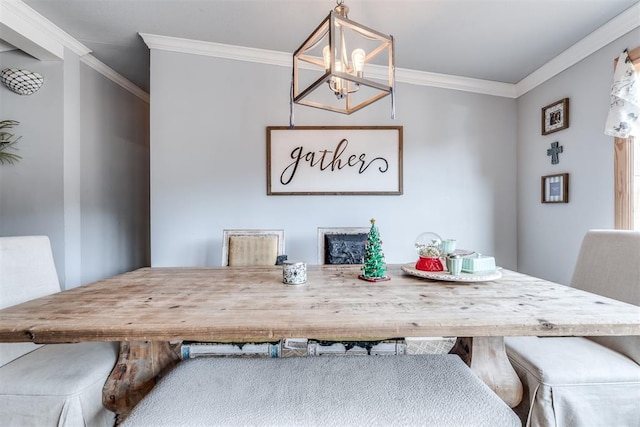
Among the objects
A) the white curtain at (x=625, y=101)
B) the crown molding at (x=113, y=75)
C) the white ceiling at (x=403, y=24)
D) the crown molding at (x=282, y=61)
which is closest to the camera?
the white curtain at (x=625, y=101)

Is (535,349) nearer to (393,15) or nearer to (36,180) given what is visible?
(393,15)

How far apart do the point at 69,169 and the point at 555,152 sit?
13.8 feet

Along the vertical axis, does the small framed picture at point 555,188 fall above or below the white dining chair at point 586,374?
Answer: above

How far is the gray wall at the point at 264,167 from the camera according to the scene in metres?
2.74

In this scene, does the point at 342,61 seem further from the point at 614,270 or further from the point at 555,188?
the point at 555,188

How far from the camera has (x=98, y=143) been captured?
10.1 feet

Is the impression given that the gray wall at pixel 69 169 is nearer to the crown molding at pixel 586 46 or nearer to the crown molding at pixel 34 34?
the crown molding at pixel 34 34

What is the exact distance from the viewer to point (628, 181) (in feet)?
6.25

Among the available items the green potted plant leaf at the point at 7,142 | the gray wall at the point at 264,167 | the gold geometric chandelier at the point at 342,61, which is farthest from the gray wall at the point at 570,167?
the green potted plant leaf at the point at 7,142

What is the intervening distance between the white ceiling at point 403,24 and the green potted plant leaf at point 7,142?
0.93 metres

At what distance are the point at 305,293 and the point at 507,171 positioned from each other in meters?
2.71

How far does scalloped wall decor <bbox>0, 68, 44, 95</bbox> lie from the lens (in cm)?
241

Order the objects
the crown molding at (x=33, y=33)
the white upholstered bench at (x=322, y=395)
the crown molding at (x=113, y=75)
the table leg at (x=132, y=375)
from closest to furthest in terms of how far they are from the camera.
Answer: the white upholstered bench at (x=322, y=395)
the table leg at (x=132, y=375)
the crown molding at (x=33, y=33)
the crown molding at (x=113, y=75)

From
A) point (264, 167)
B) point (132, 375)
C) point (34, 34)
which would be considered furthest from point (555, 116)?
point (34, 34)
